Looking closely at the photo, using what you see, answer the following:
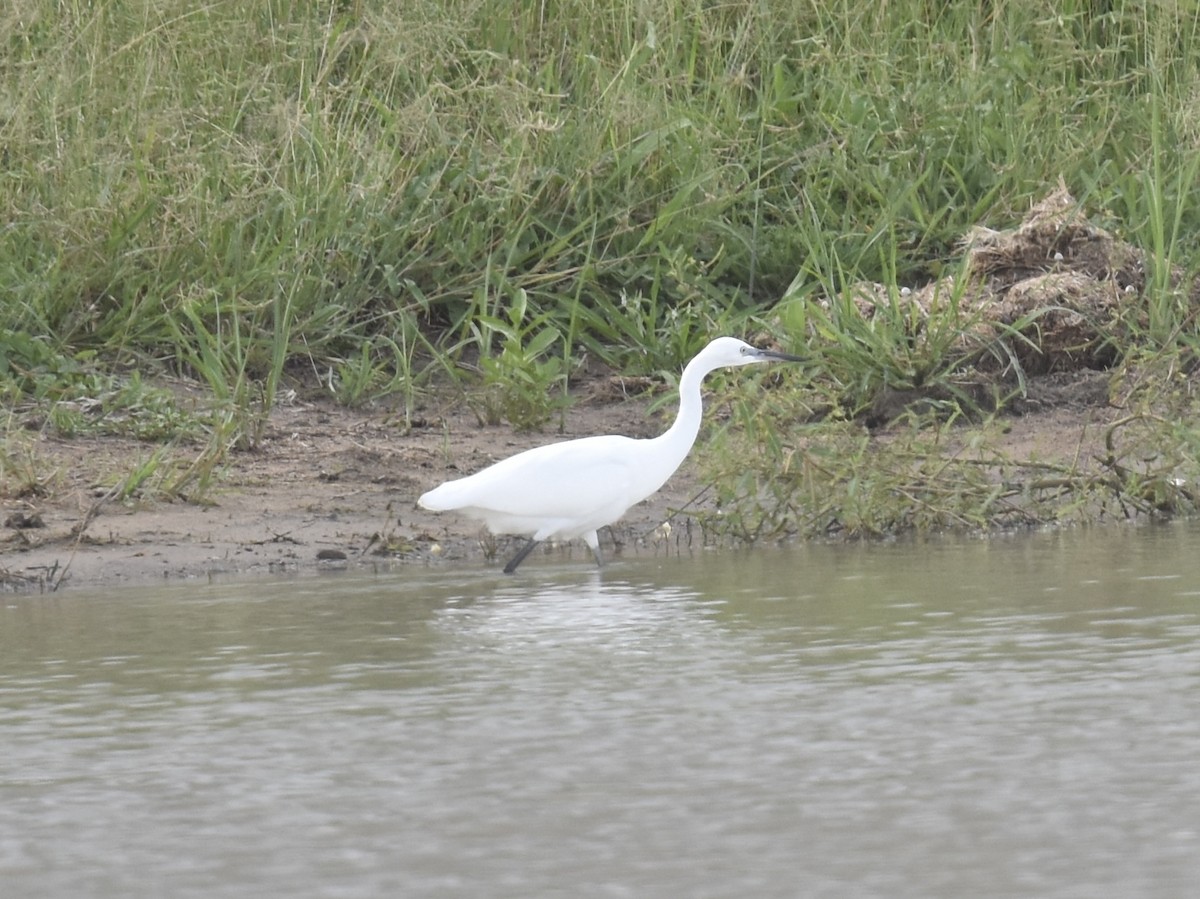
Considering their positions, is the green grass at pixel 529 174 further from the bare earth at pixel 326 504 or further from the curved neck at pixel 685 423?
the curved neck at pixel 685 423

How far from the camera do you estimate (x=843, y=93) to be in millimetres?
9914

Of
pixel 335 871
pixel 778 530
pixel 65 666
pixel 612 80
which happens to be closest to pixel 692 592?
pixel 778 530

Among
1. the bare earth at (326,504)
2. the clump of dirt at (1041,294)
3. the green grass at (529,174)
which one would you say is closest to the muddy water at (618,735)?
the bare earth at (326,504)

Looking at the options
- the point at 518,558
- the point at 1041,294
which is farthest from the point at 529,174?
the point at 518,558

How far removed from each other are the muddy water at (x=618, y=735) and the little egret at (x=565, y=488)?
285 millimetres

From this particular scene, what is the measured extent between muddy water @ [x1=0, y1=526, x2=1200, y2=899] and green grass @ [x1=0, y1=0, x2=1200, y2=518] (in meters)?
2.38

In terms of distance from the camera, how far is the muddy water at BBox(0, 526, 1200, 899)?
3473 millimetres

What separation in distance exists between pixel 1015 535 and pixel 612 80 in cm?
342

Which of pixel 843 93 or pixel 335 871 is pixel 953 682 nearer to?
pixel 335 871

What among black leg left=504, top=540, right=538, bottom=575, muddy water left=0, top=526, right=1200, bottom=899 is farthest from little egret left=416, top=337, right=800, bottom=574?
muddy water left=0, top=526, right=1200, bottom=899

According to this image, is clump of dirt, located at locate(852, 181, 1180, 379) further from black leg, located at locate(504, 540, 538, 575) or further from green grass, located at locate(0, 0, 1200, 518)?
black leg, located at locate(504, 540, 538, 575)

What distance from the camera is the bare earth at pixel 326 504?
23.2ft

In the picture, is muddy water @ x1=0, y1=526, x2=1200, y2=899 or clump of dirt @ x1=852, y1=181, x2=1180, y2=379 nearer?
muddy water @ x1=0, y1=526, x2=1200, y2=899

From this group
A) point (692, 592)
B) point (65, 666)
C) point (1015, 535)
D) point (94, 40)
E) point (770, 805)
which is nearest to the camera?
point (770, 805)
